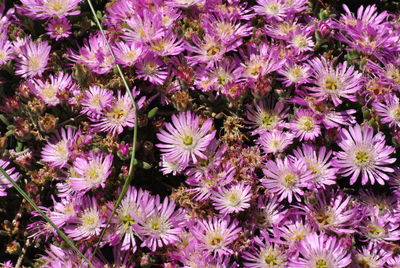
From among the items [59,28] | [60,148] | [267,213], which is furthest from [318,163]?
[59,28]

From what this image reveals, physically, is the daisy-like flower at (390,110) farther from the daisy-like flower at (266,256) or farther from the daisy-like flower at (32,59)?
the daisy-like flower at (32,59)

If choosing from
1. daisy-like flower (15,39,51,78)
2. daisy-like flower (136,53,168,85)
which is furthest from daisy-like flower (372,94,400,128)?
daisy-like flower (15,39,51,78)

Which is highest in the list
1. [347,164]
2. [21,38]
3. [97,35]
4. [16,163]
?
[347,164]

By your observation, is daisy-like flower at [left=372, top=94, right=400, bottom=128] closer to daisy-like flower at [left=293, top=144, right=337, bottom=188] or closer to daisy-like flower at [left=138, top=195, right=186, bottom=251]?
daisy-like flower at [left=293, top=144, right=337, bottom=188]

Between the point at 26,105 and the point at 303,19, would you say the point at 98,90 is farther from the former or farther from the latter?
the point at 303,19

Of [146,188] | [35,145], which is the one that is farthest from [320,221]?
[35,145]

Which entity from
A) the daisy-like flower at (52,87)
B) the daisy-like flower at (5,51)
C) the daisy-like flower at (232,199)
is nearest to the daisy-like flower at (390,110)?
the daisy-like flower at (232,199)

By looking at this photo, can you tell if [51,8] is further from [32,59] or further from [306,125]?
[306,125]

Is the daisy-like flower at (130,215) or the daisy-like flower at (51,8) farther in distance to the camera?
the daisy-like flower at (51,8)
